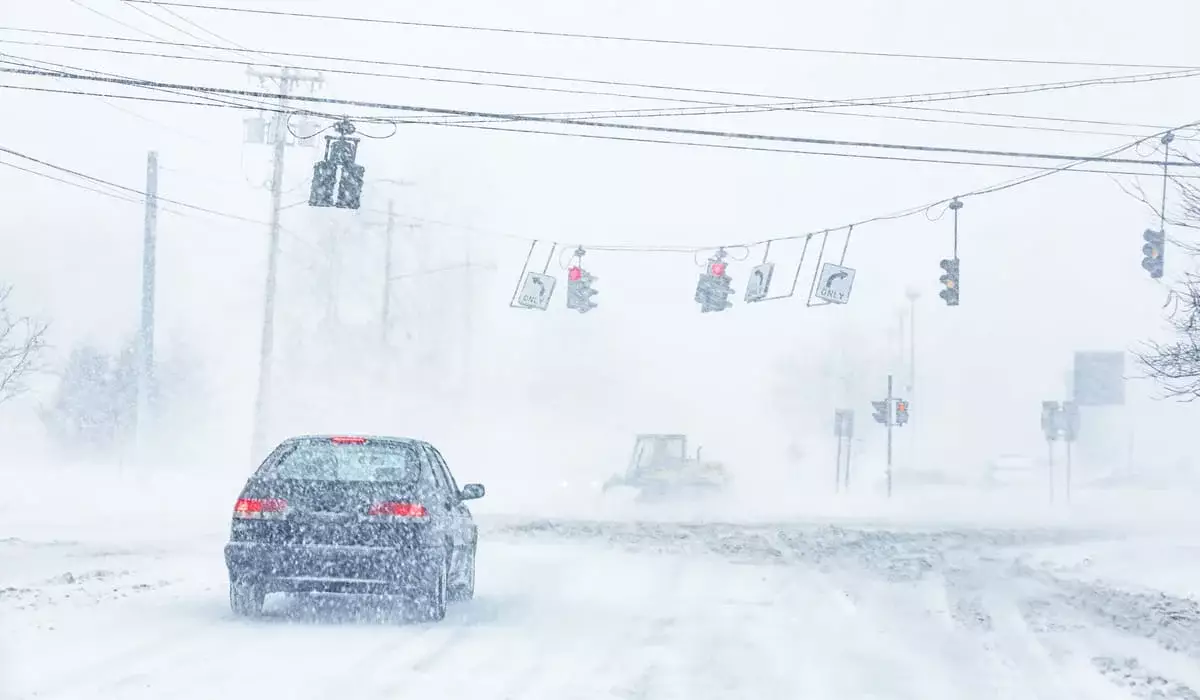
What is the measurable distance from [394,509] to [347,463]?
100 centimetres

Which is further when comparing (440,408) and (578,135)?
(440,408)

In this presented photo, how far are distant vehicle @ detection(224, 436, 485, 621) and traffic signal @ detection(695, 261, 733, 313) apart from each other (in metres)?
23.7

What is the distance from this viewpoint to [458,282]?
76188mm

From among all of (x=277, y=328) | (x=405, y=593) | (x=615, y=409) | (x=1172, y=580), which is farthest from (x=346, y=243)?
(x=405, y=593)

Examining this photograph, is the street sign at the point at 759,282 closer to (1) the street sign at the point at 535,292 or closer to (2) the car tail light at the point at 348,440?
(1) the street sign at the point at 535,292

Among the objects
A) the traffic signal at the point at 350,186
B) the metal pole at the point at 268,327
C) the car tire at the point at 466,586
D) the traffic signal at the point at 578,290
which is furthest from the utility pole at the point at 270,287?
the car tire at the point at 466,586

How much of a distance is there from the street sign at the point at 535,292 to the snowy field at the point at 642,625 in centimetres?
1210

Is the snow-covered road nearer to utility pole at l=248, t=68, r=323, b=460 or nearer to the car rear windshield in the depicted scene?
the car rear windshield

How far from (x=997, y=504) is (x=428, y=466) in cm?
4385

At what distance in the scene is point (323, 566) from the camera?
1287cm

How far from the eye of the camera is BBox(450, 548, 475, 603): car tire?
48.1ft

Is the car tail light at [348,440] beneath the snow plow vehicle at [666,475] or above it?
above

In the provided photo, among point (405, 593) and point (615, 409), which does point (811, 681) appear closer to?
point (405, 593)

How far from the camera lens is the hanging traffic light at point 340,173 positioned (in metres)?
24.2
